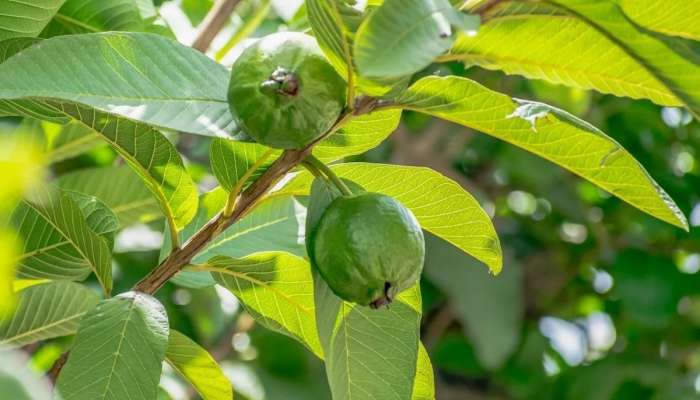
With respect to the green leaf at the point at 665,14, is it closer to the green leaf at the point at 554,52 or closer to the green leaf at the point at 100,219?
the green leaf at the point at 554,52

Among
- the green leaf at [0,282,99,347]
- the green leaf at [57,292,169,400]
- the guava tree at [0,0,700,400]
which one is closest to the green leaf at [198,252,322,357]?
the guava tree at [0,0,700,400]

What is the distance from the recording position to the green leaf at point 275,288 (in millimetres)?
995

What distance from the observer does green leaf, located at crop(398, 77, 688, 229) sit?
2.65 feet

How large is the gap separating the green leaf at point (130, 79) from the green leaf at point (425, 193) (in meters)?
0.16

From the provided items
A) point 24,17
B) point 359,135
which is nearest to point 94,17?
point 24,17

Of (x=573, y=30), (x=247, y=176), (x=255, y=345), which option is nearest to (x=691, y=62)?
(x=573, y=30)

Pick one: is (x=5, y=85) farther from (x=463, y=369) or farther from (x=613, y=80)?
(x=463, y=369)

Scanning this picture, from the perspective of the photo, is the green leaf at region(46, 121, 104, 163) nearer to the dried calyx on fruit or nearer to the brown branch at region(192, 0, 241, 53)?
the brown branch at region(192, 0, 241, 53)

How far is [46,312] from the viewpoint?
1142 millimetres

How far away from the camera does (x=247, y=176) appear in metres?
0.91

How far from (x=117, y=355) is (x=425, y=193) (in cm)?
31

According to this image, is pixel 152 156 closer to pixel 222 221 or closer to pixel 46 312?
pixel 222 221

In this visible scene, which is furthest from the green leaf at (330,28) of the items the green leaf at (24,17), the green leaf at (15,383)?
the green leaf at (15,383)

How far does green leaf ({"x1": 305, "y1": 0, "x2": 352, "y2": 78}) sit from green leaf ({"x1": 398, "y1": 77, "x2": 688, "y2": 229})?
0.07 m
